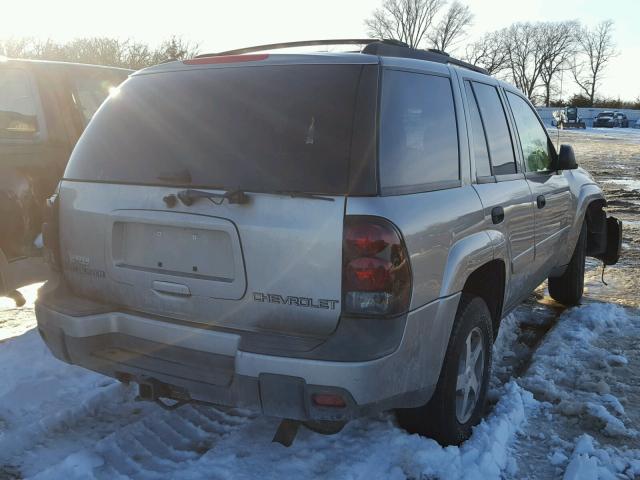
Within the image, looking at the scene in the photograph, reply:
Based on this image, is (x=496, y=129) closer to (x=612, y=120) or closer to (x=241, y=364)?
(x=241, y=364)

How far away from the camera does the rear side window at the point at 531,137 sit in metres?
4.24

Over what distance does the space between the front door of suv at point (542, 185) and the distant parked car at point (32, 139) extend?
3.32 meters

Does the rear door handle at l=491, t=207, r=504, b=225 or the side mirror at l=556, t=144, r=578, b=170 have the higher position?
the side mirror at l=556, t=144, r=578, b=170

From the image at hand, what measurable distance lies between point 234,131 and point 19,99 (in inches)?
115

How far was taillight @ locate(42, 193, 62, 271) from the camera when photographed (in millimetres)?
3031


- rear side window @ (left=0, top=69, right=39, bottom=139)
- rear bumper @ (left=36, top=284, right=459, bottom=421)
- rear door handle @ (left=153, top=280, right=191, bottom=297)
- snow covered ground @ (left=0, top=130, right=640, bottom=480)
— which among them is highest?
rear side window @ (left=0, top=69, right=39, bottom=139)

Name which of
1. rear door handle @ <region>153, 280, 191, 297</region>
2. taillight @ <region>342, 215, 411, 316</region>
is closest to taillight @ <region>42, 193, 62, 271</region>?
rear door handle @ <region>153, 280, 191, 297</region>

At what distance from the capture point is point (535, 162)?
4398 mm

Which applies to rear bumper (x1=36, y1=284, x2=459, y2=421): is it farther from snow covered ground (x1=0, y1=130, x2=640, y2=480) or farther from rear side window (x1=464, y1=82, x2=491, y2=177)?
rear side window (x1=464, y1=82, x2=491, y2=177)

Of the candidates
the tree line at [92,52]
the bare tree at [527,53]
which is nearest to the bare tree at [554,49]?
the bare tree at [527,53]

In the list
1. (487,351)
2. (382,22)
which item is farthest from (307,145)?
(382,22)

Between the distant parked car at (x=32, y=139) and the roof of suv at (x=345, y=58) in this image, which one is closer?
the roof of suv at (x=345, y=58)

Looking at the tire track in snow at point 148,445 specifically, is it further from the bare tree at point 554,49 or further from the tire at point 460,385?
the bare tree at point 554,49

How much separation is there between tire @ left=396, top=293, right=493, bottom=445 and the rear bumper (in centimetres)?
19
